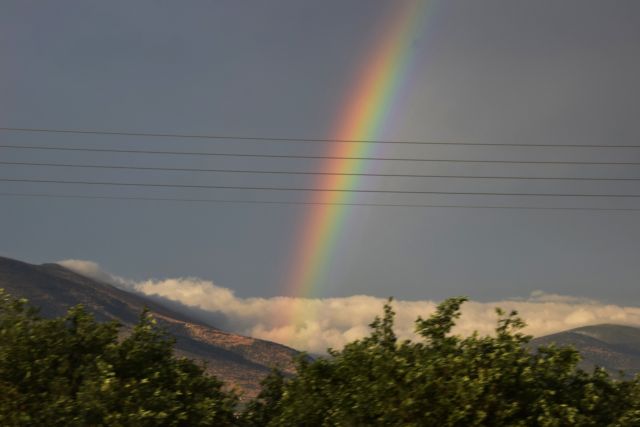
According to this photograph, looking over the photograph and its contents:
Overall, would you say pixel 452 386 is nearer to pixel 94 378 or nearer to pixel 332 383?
pixel 332 383

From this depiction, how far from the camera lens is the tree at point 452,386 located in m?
28.2

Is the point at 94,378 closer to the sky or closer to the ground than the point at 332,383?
closer to the ground

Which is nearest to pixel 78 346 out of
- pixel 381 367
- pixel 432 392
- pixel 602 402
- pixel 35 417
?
pixel 35 417

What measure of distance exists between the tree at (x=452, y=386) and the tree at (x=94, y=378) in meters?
4.07

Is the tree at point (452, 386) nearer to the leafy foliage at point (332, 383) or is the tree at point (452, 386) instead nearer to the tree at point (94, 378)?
the leafy foliage at point (332, 383)

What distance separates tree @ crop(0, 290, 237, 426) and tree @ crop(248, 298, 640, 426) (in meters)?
4.07

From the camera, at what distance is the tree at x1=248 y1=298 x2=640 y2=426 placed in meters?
28.2

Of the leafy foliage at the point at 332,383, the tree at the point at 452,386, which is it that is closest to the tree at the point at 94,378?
the leafy foliage at the point at 332,383

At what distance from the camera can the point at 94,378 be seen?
3047 centimetres

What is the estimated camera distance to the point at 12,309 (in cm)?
A: 3359

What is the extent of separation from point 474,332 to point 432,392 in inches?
150

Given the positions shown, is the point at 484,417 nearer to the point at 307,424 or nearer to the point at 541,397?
the point at 541,397

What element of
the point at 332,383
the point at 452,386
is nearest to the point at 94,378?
the point at 332,383

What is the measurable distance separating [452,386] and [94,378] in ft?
46.3
